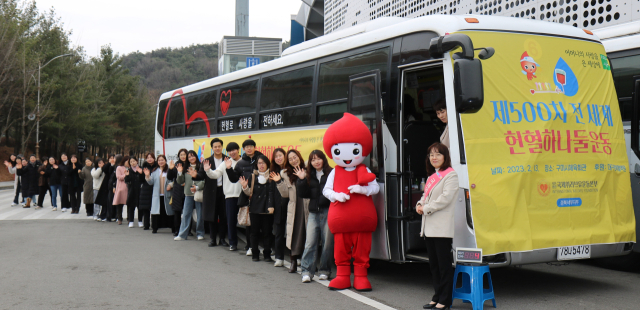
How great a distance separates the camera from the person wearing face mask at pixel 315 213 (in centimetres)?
735

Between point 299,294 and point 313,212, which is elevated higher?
point 313,212

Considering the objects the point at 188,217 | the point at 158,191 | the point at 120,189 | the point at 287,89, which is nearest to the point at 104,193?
the point at 120,189

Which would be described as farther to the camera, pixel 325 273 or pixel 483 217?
pixel 325 273

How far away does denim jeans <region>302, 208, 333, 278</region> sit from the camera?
7391 mm

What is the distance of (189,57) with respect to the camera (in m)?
135

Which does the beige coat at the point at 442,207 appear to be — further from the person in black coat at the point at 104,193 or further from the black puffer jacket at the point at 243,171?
the person in black coat at the point at 104,193

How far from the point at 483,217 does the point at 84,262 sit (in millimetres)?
5902

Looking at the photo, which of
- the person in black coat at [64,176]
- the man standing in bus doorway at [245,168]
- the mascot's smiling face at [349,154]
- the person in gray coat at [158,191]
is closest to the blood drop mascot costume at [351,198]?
the mascot's smiling face at [349,154]

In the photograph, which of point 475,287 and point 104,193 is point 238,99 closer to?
point 104,193

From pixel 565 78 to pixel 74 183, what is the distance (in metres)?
14.2

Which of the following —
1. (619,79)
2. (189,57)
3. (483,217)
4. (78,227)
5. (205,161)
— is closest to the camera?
(483,217)

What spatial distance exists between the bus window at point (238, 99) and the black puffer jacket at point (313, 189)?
133 inches

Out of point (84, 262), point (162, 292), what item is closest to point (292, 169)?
point (162, 292)

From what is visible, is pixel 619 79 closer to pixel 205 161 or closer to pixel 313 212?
pixel 313 212
